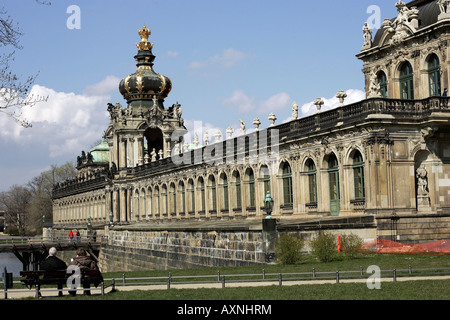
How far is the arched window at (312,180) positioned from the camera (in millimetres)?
43188

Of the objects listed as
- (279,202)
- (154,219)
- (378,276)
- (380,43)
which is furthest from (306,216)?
(154,219)

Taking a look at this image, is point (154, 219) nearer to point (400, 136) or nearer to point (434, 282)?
point (400, 136)

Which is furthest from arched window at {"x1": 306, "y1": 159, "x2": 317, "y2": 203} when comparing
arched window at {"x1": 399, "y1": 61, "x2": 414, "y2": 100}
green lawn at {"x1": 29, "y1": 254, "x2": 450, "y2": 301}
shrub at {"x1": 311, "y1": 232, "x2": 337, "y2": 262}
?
green lawn at {"x1": 29, "y1": 254, "x2": 450, "y2": 301}

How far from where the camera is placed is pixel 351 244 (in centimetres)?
3231

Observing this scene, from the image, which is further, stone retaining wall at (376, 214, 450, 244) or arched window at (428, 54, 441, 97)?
arched window at (428, 54, 441, 97)

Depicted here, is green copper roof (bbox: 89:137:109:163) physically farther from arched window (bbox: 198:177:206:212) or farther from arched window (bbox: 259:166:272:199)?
arched window (bbox: 259:166:272:199)

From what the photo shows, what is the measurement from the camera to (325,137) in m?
41.2

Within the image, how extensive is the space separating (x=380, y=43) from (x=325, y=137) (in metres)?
8.22

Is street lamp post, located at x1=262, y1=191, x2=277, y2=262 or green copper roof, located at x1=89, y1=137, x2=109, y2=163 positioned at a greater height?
green copper roof, located at x1=89, y1=137, x2=109, y2=163

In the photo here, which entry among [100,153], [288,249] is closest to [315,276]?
[288,249]

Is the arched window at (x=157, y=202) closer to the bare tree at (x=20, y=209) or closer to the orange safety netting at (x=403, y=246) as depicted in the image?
the orange safety netting at (x=403, y=246)

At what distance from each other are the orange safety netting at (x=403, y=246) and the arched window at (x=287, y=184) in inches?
459

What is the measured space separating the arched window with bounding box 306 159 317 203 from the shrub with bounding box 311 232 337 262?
12075 mm

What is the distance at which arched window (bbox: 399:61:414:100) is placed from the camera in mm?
43062
